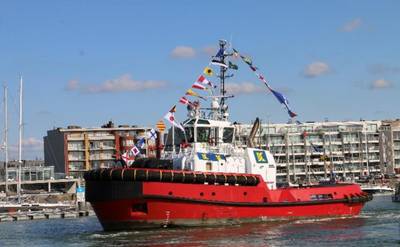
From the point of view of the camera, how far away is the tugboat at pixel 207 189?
37.0 m

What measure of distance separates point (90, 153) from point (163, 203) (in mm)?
84542

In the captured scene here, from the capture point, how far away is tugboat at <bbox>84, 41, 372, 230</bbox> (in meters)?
37.0

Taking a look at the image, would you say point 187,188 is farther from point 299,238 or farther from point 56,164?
Result: point 56,164

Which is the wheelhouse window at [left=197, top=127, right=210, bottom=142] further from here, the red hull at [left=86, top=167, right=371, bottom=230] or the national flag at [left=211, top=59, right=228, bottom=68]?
the national flag at [left=211, top=59, right=228, bottom=68]

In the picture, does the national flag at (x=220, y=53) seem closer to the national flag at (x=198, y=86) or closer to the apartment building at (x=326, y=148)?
the national flag at (x=198, y=86)

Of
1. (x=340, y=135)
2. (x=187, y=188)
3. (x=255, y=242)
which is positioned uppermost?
(x=340, y=135)

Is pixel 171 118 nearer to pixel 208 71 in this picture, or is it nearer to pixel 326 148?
pixel 208 71

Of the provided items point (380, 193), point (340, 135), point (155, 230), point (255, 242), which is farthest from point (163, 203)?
point (340, 135)

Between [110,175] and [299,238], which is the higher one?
[110,175]

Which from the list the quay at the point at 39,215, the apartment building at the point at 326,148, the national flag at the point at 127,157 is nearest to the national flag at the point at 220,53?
the national flag at the point at 127,157

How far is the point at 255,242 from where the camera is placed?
33125 mm

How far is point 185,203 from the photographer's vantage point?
38.0 metres

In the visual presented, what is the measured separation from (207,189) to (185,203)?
173cm

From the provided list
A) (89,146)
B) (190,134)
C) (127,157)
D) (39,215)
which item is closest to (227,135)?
(190,134)
